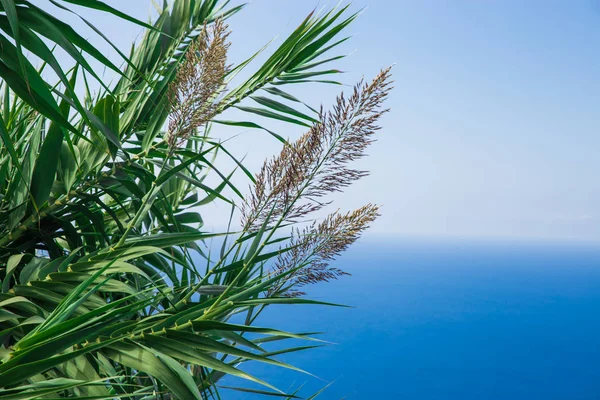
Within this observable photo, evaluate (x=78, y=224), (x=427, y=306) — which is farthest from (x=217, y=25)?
(x=427, y=306)

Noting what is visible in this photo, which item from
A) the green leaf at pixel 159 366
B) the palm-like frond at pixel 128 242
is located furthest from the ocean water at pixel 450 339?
the green leaf at pixel 159 366

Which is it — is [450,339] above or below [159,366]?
below

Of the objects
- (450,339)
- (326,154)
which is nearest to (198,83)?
(326,154)

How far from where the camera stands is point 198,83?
1.92 feet

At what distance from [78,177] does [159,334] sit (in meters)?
0.47

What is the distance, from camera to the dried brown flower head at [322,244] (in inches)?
22.1

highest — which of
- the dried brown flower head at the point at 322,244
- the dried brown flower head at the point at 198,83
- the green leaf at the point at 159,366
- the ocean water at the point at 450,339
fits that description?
the dried brown flower head at the point at 198,83

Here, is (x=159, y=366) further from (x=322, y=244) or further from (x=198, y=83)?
(x=198, y=83)

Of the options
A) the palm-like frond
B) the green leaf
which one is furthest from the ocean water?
the green leaf

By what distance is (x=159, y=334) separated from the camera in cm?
57

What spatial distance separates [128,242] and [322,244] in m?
0.34

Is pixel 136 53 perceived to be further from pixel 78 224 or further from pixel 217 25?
pixel 217 25

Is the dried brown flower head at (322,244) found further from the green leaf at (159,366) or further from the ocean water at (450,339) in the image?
the ocean water at (450,339)

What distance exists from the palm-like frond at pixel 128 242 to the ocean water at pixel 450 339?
12.9 metres
